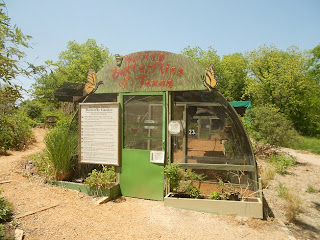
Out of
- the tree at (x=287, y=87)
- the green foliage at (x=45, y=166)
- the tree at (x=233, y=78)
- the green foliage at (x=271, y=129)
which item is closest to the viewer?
the green foliage at (x=45, y=166)

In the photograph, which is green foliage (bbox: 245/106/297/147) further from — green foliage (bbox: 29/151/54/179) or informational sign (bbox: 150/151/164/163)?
green foliage (bbox: 29/151/54/179)

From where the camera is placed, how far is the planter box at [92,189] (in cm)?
595

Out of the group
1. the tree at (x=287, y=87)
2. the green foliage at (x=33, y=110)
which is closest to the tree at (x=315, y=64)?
the tree at (x=287, y=87)

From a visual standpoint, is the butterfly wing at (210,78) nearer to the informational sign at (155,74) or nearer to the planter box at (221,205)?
the informational sign at (155,74)

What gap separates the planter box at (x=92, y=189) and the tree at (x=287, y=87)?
25610 millimetres

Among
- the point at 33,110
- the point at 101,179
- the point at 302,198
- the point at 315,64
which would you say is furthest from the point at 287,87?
the point at 101,179

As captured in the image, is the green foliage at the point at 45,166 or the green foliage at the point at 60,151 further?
the green foliage at the point at 45,166

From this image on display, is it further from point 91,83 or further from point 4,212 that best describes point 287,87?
point 4,212

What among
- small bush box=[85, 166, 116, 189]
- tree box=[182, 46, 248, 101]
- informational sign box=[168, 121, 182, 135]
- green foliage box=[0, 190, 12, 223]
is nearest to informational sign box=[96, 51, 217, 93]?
informational sign box=[168, 121, 182, 135]

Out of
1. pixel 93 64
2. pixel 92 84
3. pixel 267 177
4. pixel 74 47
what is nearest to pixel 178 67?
pixel 92 84

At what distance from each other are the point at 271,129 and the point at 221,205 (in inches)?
340

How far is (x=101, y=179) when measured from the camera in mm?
6039

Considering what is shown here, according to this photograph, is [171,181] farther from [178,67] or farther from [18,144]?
[18,144]

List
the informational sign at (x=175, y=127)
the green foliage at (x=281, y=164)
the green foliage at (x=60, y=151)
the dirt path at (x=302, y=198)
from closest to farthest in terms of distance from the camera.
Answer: the dirt path at (x=302, y=198)
the informational sign at (x=175, y=127)
the green foliage at (x=60, y=151)
the green foliage at (x=281, y=164)
